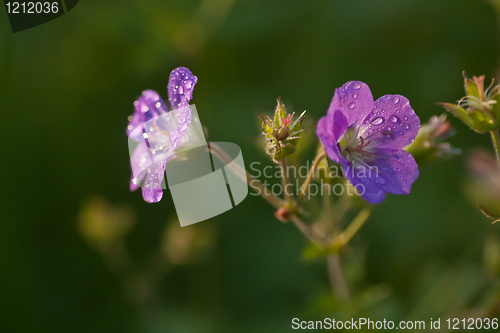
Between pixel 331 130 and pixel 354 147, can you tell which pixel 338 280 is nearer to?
pixel 354 147

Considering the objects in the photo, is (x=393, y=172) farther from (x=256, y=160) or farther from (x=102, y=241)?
(x=102, y=241)

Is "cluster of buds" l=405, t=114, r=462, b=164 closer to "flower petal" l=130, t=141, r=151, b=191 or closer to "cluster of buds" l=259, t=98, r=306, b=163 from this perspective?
"cluster of buds" l=259, t=98, r=306, b=163

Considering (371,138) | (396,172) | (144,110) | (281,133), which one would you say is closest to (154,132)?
(144,110)

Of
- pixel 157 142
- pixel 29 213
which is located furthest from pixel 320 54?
pixel 29 213

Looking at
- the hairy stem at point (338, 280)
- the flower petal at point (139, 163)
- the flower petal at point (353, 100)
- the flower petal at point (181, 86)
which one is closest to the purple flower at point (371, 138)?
the flower petal at point (353, 100)

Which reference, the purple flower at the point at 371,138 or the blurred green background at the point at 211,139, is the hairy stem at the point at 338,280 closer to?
the blurred green background at the point at 211,139

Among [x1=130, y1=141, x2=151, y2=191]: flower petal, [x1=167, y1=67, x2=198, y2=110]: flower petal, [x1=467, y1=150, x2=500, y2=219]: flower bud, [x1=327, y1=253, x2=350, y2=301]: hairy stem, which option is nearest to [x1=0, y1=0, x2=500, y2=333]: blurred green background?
[x1=327, y1=253, x2=350, y2=301]: hairy stem
